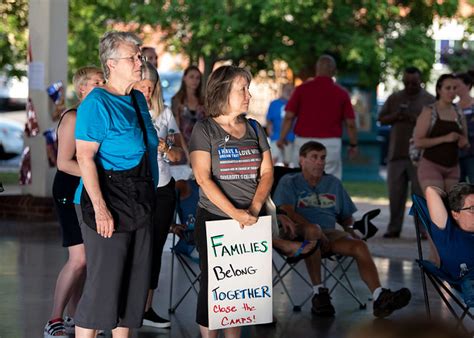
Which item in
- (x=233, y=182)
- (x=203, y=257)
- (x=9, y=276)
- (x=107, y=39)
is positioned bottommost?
(x=9, y=276)

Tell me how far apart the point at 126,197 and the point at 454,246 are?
250 centimetres

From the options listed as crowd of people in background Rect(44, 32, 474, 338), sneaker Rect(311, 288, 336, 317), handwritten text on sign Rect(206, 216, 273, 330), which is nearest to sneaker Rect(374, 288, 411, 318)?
crowd of people in background Rect(44, 32, 474, 338)

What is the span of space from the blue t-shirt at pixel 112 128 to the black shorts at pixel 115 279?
329mm

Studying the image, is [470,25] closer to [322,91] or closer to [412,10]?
[412,10]

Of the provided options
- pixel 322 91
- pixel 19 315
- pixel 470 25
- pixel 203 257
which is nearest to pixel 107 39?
pixel 203 257

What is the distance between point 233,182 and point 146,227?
2.44ft

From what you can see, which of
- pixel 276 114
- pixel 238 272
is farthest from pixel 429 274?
pixel 276 114

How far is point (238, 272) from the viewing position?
19.5 ft

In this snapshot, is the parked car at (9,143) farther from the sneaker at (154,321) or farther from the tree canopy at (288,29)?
the sneaker at (154,321)

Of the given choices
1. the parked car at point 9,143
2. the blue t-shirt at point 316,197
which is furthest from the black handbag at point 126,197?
the parked car at point 9,143

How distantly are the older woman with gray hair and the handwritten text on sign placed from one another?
0.56 metres

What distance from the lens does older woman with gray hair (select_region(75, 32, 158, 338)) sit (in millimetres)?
5246

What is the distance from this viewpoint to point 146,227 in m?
5.42

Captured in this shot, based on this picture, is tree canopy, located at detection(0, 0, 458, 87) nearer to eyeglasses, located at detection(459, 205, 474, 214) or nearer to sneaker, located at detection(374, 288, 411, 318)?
sneaker, located at detection(374, 288, 411, 318)
